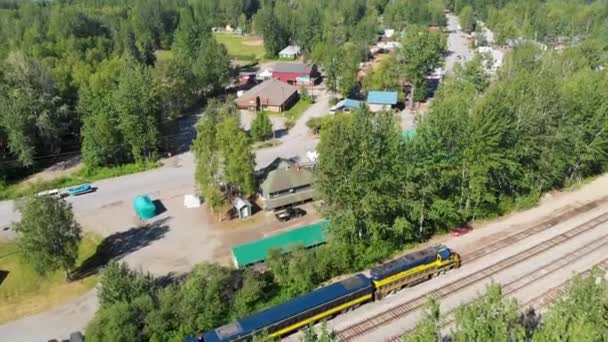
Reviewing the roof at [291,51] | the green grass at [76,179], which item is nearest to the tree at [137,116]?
the green grass at [76,179]

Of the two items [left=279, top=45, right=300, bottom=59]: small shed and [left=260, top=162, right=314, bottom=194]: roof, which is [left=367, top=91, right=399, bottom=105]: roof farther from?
[left=279, top=45, right=300, bottom=59]: small shed

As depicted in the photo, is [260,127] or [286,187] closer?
[286,187]

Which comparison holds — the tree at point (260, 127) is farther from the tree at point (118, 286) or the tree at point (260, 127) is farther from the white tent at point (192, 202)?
the tree at point (118, 286)

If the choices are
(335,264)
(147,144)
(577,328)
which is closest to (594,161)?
(335,264)

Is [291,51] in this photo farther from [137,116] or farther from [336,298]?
[336,298]

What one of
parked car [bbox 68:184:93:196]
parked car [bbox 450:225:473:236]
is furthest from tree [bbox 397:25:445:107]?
parked car [bbox 68:184:93:196]

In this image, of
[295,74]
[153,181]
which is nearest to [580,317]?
[153,181]
